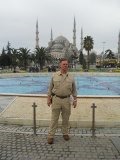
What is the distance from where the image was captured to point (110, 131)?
10.4m

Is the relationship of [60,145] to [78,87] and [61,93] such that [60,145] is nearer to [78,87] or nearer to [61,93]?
[61,93]

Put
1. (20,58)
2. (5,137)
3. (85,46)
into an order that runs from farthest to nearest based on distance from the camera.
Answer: (85,46) < (20,58) < (5,137)

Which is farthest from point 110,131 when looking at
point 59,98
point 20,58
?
point 20,58

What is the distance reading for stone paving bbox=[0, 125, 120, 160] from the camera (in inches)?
309

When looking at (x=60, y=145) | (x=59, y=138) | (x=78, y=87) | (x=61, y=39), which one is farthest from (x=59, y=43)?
(x=60, y=145)

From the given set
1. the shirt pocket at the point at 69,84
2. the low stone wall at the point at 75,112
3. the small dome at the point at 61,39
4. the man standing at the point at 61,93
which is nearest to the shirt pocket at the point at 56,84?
the man standing at the point at 61,93

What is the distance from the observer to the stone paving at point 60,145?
784 centimetres

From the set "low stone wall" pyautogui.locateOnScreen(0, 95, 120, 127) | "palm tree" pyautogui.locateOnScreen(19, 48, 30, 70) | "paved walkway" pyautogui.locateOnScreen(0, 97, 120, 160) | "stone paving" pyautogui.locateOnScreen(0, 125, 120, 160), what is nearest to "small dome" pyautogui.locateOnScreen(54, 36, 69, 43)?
"palm tree" pyautogui.locateOnScreen(19, 48, 30, 70)

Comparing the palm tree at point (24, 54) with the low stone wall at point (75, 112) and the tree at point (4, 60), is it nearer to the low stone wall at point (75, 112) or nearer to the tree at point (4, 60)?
the tree at point (4, 60)

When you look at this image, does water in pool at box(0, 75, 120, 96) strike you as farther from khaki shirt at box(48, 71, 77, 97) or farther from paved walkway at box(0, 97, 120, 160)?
khaki shirt at box(48, 71, 77, 97)

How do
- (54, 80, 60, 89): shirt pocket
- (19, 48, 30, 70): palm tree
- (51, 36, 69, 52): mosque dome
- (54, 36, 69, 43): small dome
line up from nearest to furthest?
1. (54, 80, 60, 89): shirt pocket
2. (19, 48, 30, 70): palm tree
3. (51, 36, 69, 52): mosque dome
4. (54, 36, 69, 43): small dome

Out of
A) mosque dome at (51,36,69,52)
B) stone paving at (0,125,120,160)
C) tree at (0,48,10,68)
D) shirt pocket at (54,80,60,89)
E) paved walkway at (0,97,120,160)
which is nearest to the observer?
stone paving at (0,125,120,160)

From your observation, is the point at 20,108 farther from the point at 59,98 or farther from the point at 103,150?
the point at 103,150

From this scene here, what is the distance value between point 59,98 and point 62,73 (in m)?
0.63
